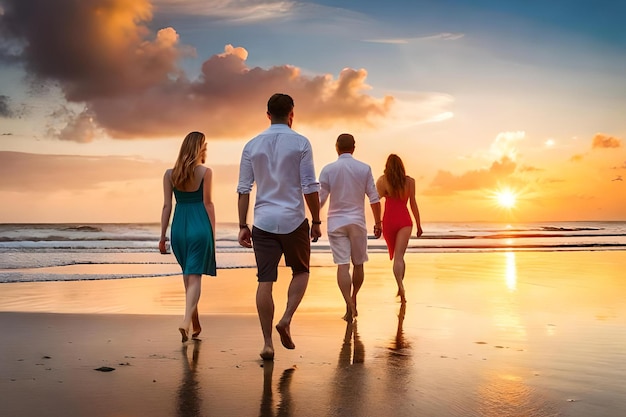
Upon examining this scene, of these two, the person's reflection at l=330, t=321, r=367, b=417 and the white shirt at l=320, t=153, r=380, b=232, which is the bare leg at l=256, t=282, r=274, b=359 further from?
the white shirt at l=320, t=153, r=380, b=232

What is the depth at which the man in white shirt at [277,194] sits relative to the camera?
5621mm

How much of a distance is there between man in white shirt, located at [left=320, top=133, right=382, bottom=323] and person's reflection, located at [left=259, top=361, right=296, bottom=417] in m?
3.06

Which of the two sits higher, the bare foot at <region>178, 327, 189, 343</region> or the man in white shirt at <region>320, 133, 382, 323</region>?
the man in white shirt at <region>320, 133, 382, 323</region>

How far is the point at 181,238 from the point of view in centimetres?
695

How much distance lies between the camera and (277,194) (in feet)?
18.5

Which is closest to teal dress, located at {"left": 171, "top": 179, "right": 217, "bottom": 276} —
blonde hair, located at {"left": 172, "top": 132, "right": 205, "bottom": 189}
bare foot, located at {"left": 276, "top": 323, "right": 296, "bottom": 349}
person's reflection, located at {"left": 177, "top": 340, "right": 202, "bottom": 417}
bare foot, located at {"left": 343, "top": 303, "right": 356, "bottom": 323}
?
blonde hair, located at {"left": 172, "top": 132, "right": 205, "bottom": 189}

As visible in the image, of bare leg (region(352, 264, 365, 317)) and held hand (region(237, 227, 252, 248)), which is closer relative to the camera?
held hand (region(237, 227, 252, 248))

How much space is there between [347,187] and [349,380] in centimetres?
376

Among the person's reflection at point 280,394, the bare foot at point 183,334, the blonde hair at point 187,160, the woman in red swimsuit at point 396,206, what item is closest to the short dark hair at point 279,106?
the blonde hair at point 187,160

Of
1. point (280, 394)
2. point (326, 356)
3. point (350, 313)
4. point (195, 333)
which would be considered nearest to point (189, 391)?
point (280, 394)

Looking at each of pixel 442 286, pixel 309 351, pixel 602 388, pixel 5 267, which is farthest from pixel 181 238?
pixel 5 267

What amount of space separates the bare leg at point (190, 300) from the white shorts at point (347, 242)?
2.27m

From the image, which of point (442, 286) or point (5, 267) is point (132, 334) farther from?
point (5, 267)

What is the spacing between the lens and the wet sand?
449 centimetres
